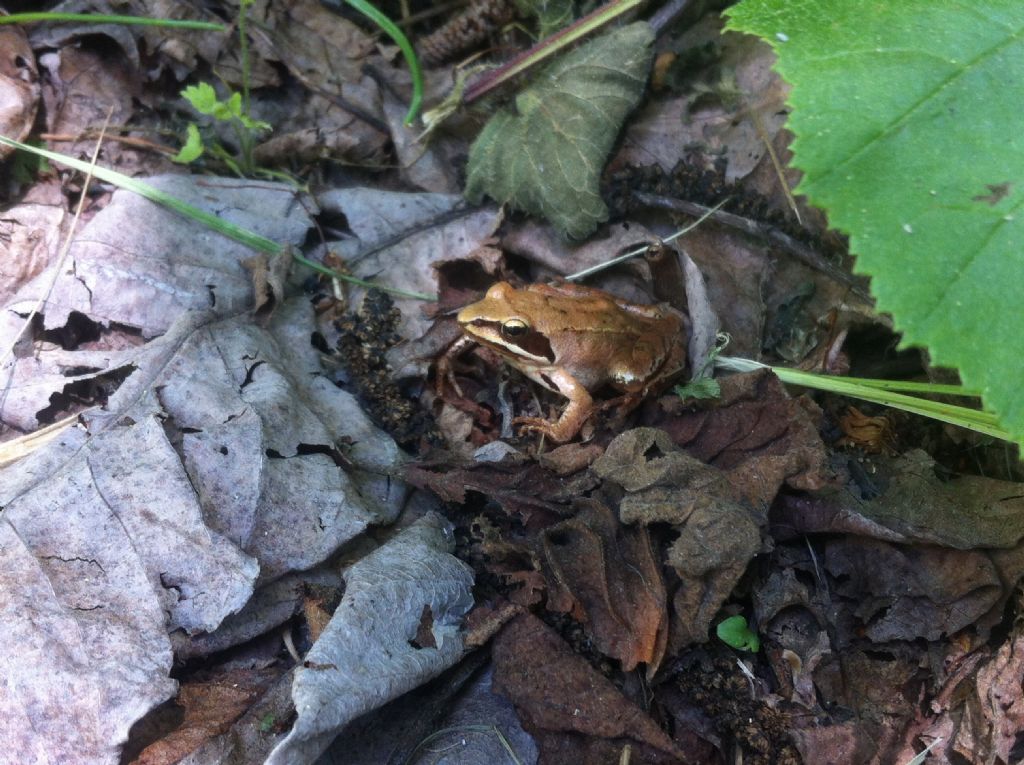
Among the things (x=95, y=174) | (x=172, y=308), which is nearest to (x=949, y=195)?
(x=172, y=308)

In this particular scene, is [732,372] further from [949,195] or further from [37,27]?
[37,27]

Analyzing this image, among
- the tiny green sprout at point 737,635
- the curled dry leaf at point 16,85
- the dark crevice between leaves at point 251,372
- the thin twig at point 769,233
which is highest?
the curled dry leaf at point 16,85

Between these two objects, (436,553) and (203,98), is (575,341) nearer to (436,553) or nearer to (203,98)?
(436,553)

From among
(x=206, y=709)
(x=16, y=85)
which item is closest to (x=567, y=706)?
(x=206, y=709)

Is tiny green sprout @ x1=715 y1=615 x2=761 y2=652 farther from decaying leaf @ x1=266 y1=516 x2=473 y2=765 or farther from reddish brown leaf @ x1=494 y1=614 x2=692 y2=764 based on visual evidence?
decaying leaf @ x1=266 y1=516 x2=473 y2=765

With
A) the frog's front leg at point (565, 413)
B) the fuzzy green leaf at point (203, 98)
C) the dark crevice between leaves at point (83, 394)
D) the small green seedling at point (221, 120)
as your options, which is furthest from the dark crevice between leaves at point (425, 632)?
the fuzzy green leaf at point (203, 98)

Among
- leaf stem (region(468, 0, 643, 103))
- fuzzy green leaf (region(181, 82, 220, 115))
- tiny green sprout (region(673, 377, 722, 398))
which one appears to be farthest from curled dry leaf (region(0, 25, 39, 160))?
tiny green sprout (region(673, 377, 722, 398))

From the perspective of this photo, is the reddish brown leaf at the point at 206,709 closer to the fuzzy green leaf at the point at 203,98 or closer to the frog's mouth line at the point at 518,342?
the frog's mouth line at the point at 518,342
